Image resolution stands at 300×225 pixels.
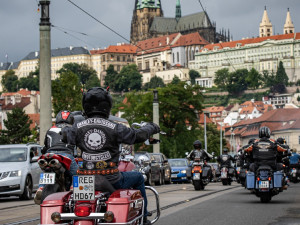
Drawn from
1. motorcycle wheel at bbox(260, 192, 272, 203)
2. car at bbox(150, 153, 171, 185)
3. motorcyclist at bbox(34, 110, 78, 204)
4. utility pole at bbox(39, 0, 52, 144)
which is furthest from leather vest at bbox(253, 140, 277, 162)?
car at bbox(150, 153, 171, 185)

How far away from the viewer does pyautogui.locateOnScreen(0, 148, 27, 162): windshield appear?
20.2 meters

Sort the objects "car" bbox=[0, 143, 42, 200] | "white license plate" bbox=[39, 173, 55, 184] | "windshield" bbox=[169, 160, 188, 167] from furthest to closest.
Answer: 1. "windshield" bbox=[169, 160, 188, 167]
2. "car" bbox=[0, 143, 42, 200]
3. "white license plate" bbox=[39, 173, 55, 184]

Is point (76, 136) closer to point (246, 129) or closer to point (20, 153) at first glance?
point (20, 153)

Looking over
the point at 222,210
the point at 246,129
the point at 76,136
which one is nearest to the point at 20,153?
the point at 222,210

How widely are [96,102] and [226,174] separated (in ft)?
72.2

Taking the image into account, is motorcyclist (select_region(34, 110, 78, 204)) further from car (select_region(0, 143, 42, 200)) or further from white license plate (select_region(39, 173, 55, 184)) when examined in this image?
car (select_region(0, 143, 42, 200))

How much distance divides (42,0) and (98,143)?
21.8 meters

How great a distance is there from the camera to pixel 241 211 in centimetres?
1333

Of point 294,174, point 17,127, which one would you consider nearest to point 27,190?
point 294,174

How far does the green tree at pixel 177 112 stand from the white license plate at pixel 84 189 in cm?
6666

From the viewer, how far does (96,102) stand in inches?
285

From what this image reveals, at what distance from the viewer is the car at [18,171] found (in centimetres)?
1911

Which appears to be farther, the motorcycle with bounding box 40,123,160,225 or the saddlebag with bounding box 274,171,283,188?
the saddlebag with bounding box 274,171,283,188

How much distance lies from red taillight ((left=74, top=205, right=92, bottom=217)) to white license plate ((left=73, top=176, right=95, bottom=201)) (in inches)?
3.1
